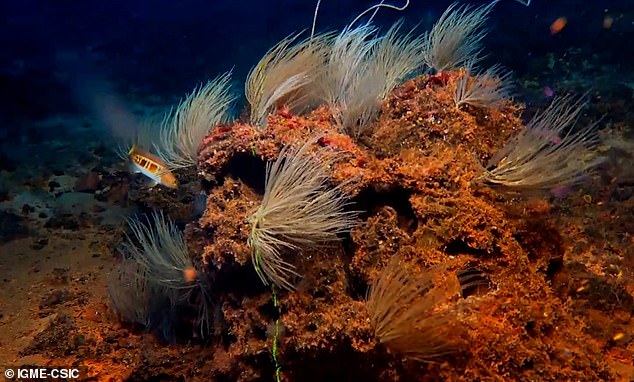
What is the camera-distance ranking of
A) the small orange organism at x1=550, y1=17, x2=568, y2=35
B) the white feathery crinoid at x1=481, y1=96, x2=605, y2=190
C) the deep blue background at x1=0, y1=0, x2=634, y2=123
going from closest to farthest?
1. the white feathery crinoid at x1=481, y1=96, x2=605, y2=190
2. the deep blue background at x1=0, y1=0, x2=634, y2=123
3. the small orange organism at x1=550, y1=17, x2=568, y2=35

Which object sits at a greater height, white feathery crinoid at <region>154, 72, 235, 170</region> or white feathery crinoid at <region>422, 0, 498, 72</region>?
white feathery crinoid at <region>422, 0, 498, 72</region>

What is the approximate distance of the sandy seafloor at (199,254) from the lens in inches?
112

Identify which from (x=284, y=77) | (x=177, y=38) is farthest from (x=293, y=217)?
(x=177, y=38)

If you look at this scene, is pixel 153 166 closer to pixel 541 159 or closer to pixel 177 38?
pixel 541 159

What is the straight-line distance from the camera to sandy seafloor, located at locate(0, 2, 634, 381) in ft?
9.31

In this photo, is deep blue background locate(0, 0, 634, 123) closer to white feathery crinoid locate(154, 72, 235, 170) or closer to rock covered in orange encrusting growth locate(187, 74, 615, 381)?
white feathery crinoid locate(154, 72, 235, 170)

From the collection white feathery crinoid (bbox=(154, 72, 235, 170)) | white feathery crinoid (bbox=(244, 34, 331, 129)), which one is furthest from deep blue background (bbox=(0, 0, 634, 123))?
white feathery crinoid (bbox=(154, 72, 235, 170))

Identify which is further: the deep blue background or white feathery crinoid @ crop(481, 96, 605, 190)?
the deep blue background

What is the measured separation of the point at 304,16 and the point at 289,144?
26.0m

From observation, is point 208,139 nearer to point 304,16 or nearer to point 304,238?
point 304,238

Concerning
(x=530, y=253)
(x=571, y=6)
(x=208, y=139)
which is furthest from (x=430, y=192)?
(x=571, y=6)

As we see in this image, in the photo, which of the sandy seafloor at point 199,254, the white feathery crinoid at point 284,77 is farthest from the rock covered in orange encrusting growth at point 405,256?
the white feathery crinoid at point 284,77

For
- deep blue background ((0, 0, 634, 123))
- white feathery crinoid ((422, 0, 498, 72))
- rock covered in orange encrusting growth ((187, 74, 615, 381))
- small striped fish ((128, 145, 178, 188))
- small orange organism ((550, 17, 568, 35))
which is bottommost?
rock covered in orange encrusting growth ((187, 74, 615, 381))

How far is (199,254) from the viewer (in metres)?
3.80
